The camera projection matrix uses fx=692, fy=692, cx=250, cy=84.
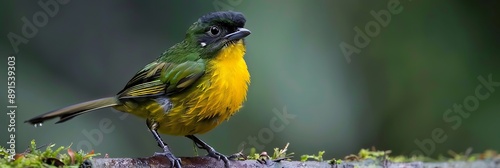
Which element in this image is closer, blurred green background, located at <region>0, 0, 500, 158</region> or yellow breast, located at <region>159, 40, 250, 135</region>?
yellow breast, located at <region>159, 40, 250, 135</region>

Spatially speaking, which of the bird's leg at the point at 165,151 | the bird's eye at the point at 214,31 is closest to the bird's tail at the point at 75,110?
the bird's leg at the point at 165,151

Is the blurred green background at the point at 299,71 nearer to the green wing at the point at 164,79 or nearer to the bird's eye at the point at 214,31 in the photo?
the green wing at the point at 164,79

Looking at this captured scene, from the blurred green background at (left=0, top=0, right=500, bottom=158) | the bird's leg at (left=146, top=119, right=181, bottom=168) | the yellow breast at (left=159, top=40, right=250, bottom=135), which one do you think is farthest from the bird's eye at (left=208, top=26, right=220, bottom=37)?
the blurred green background at (left=0, top=0, right=500, bottom=158)

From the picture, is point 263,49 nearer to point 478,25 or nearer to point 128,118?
point 128,118

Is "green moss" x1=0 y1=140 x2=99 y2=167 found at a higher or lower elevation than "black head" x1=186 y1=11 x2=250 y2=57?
lower

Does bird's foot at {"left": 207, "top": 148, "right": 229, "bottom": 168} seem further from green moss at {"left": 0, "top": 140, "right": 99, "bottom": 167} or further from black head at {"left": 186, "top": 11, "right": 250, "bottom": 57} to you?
green moss at {"left": 0, "top": 140, "right": 99, "bottom": 167}

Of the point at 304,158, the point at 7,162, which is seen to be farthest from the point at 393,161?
the point at 7,162

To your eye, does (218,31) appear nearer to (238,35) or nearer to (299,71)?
(238,35)

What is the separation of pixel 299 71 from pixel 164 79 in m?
1.97

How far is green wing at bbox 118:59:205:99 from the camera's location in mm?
4398

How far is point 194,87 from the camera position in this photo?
4.38 m

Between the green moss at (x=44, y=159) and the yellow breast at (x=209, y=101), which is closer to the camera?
the green moss at (x=44, y=159)

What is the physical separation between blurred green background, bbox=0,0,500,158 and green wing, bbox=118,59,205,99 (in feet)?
4.85

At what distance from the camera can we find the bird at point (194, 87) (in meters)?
4.30
